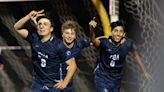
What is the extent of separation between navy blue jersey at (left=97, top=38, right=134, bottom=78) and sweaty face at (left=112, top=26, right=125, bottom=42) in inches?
3.7

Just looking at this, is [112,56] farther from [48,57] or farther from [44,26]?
[44,26]

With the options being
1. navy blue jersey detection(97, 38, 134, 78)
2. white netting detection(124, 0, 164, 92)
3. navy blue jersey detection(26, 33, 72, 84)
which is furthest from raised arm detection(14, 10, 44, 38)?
white netting detection(124, 0, 164, 92)

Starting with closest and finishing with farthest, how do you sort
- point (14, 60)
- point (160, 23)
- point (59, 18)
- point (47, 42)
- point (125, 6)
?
1. point (47, 42)
2. point (160, 23)
3. point (125, 6)
4. point (59, 18)
5. point (14, 60)

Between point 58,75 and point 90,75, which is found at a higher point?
point 58,75

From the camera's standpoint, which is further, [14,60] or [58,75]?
[14,60]

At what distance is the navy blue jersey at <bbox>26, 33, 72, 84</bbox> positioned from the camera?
15.4 ft

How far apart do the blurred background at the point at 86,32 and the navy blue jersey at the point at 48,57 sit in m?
0.88

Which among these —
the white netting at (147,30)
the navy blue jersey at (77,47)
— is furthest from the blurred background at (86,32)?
the navy blue jersey at (77,47)

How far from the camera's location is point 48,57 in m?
4.68

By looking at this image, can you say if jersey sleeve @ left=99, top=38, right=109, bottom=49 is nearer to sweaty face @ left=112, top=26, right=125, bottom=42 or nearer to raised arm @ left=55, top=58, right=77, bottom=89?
sweaty face @ left=112, top=26, right=125, bottom=42

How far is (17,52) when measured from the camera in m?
7.07

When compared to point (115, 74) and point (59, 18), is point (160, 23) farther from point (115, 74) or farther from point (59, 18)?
point (59, 18)

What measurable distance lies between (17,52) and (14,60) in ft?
0.39

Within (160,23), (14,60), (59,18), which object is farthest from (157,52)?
(14,60)
